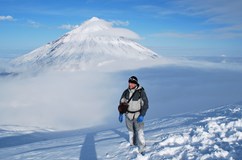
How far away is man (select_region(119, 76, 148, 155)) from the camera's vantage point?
868 cm

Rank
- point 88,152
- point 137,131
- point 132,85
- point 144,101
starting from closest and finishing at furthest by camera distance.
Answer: point 132,85, point 144,101, point 137,131, point 88,152

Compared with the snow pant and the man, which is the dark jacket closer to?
the man

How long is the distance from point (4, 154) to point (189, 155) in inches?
316

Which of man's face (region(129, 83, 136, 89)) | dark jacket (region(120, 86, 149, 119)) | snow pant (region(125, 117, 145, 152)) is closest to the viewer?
man's face (region(129, 83, 136, 89))

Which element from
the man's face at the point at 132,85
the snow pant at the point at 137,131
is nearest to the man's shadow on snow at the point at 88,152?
the snow pant at the point at 137,131

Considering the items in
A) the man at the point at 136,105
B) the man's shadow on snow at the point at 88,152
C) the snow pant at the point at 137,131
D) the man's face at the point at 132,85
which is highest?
the man's face at the point at 132,85

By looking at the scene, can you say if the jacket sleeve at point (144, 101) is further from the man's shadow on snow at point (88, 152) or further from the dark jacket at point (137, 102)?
the man's shadow on snow at point (88, 152)

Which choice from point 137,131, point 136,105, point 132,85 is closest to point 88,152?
point 137,131

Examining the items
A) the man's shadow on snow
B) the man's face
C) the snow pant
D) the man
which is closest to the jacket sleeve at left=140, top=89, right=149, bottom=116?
the man

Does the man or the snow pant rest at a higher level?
the man

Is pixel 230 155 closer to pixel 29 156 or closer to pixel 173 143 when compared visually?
pixel 173 143

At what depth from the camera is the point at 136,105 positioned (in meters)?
8.80

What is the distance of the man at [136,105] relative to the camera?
28.5 feet

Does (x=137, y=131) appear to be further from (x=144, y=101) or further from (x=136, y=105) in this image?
(x=144, y=101)
